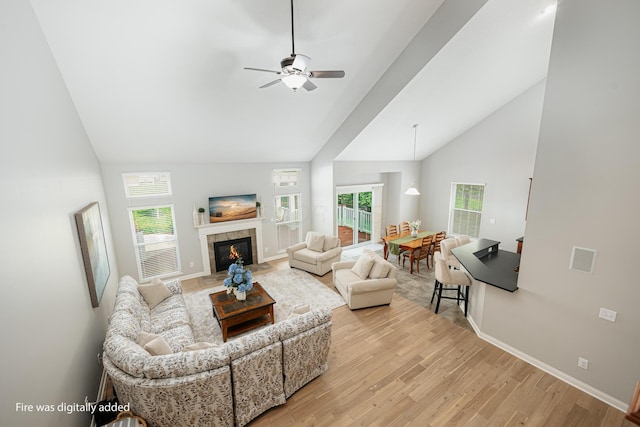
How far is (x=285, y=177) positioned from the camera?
767 centimetres

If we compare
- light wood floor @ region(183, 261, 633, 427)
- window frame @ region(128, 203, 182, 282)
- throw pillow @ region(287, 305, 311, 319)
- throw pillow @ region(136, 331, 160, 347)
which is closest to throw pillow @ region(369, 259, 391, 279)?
light wood floor @ region(183, 261, 633, 427)

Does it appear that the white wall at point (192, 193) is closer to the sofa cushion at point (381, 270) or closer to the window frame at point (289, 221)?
the window frame at point (289, 221)

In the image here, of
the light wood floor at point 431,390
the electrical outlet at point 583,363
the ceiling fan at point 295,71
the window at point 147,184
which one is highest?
the ceiling fan at point 295,71

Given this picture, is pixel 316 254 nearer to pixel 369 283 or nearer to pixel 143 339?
pixel 369 283

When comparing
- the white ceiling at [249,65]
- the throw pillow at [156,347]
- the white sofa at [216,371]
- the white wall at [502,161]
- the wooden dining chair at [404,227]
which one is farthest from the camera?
the wooden dining chair at [404,227]

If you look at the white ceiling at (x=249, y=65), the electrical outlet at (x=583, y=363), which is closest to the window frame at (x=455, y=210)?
the white ceiling at (x=249, y=65)

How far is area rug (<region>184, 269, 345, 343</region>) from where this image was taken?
4353 mm

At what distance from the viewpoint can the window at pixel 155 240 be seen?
5816mm

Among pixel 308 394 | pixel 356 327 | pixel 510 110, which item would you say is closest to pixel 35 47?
pixel 308 394

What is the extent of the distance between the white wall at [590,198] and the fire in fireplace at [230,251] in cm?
625

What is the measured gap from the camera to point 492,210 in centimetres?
700

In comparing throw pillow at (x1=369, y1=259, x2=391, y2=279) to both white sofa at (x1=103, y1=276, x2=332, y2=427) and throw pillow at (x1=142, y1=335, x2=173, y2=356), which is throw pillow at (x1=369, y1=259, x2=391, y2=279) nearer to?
white sofa at (x1=103, y1=276, x2=332, y2=427)

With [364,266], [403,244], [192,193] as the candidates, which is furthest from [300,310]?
[192,193]

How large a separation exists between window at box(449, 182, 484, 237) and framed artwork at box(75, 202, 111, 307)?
28.9 ft
